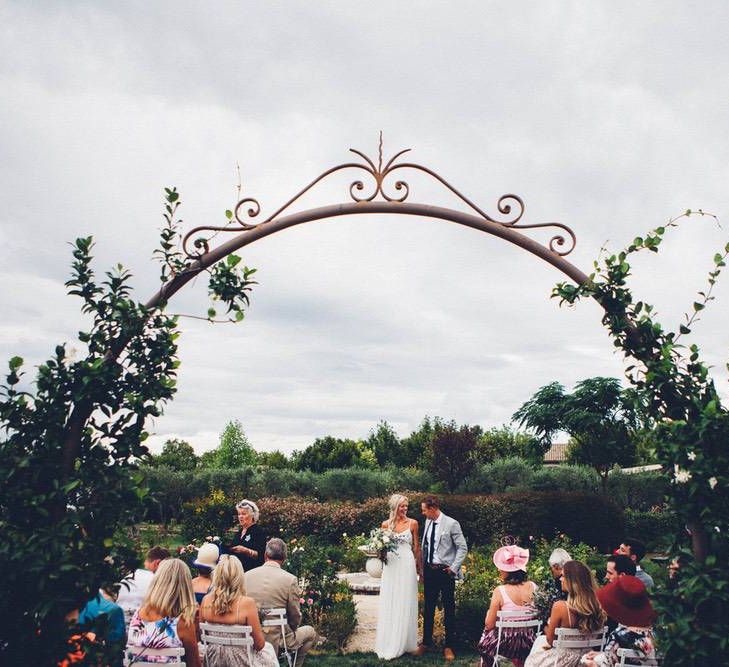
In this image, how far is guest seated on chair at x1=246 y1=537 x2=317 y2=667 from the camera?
603cm

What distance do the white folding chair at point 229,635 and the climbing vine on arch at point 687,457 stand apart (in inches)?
108

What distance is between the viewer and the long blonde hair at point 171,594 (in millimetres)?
4844

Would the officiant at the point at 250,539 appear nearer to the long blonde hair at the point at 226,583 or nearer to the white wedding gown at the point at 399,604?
the white wedding gown at the point at 399,604

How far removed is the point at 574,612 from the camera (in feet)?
17.3

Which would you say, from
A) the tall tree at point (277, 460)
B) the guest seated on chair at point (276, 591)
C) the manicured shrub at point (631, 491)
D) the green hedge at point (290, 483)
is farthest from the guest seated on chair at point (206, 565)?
the tall tree at point (277, 460)

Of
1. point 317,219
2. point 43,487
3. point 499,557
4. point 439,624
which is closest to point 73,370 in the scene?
point 43,487

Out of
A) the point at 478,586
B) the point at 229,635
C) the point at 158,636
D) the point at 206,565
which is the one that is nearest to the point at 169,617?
the point at 158,636

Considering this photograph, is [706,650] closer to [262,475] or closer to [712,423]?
[712,423]

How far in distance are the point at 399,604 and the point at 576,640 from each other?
2.97 m

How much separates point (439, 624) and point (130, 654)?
504cm

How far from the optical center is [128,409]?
4543mm

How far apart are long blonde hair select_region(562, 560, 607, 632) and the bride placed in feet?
9.31

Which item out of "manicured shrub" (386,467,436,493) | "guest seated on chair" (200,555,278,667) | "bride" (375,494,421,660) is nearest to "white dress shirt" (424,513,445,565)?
"bride" (375,494,421,660)

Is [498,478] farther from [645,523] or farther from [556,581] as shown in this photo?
[556,581]
